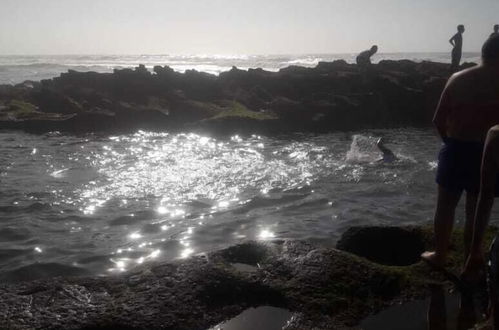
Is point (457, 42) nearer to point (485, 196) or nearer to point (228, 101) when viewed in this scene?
point (228, 101)

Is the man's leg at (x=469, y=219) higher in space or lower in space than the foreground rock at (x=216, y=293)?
higher

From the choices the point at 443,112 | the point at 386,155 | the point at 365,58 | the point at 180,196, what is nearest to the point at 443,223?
the point at 443,112

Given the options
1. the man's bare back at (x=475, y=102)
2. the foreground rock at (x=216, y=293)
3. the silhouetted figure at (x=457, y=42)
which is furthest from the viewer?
the silhouetted figure at (x=457, y=42)

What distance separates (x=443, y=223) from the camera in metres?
4.70

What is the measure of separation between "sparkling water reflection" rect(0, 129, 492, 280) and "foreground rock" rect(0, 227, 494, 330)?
54.1 inches

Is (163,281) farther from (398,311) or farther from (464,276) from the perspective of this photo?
(464,276)

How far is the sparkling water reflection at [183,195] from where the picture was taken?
642 centimetres

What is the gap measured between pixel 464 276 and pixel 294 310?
1474mm

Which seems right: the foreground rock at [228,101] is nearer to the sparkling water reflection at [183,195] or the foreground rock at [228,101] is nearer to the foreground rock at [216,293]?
the sparkling water reflection at [183,195]

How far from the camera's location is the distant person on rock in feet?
14.5

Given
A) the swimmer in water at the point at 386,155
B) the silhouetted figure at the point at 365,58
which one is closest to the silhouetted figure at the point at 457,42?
the silhouetted figure at the point at 365,58

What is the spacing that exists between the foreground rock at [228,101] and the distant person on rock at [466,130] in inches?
439

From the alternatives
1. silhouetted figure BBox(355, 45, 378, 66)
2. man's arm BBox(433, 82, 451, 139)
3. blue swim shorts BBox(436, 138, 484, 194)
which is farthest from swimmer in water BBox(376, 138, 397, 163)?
silhouetted figure BBox(355, 45, 378, 66)

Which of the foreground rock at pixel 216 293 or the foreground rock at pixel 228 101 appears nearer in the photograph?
the foreground rock at pixel 216 293
